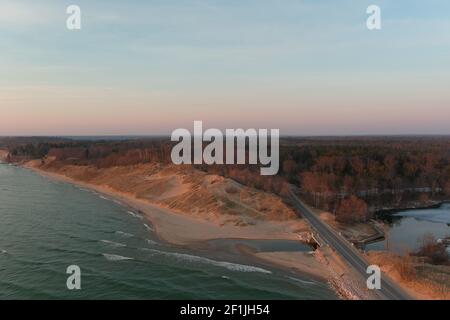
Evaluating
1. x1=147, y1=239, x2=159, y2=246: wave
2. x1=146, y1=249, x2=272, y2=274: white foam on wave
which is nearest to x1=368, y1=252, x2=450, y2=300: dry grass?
x1=146, y1=249, x2=272, y2=274: white foam on wave

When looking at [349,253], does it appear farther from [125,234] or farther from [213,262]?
[125,234]

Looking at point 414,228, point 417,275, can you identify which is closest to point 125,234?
point 417,275

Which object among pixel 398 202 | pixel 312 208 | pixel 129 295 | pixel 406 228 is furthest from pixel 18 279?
pixel 398 202

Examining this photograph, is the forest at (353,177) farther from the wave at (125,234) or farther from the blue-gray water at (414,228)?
the wave at (125,234)

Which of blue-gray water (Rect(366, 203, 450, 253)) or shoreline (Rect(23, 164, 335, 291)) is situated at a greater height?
shoreline (Rect(23, 164, 335, 291))

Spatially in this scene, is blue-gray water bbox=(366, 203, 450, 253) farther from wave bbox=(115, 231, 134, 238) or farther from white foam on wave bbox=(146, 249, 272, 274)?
wave bbox=(115, 231, 134, 238)
